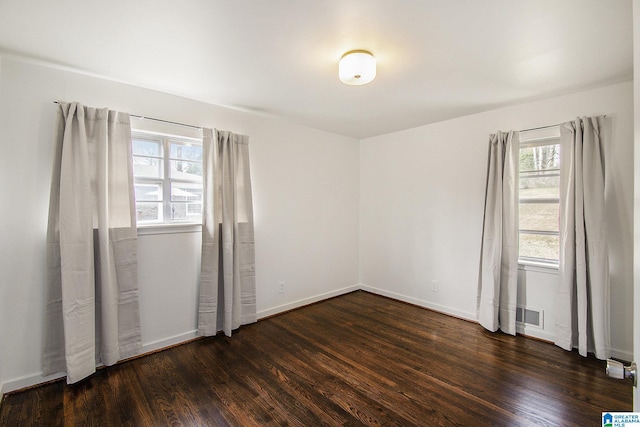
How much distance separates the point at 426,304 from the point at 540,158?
2.18m

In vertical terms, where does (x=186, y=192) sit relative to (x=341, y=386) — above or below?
above

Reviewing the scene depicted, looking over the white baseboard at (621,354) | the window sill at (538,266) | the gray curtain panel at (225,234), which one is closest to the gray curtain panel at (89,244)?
the gray curtain panel at (225,234)

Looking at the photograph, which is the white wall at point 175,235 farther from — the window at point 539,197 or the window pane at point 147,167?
the window at point 539,197

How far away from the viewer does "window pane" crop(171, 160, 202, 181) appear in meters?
2.81

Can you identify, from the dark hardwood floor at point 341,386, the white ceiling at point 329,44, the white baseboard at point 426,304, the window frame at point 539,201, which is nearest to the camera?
the white ceiling at point 329,44

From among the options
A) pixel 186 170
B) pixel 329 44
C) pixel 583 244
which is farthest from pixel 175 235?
pixel 583 244

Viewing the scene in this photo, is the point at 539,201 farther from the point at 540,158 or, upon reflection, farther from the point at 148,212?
the point at 148,212

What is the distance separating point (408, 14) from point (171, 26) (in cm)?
141

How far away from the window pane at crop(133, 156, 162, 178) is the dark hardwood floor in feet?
5.52

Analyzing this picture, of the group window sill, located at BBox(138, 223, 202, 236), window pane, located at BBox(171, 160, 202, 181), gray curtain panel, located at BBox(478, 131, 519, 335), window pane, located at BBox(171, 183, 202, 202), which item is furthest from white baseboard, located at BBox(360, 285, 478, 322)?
window pane, located at BBox(171, 160, 202, 181)

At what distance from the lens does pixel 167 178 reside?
2756mm

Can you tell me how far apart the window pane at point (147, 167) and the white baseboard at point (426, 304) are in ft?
11.0

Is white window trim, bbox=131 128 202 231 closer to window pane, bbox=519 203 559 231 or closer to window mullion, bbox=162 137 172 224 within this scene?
window mullion, bbox=162 137 172 224

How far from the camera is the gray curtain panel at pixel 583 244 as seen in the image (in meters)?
2.47
